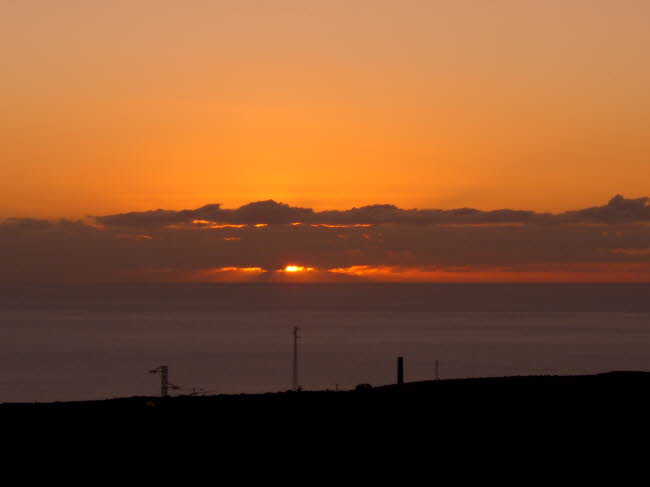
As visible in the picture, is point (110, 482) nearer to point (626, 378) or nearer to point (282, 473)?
point (282, 473)

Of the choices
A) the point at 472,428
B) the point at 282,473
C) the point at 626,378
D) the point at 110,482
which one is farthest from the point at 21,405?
the point at 626,378

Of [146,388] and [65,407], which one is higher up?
[65,407]

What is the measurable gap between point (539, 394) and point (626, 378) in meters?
3.86

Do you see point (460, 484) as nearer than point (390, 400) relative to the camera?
Yes

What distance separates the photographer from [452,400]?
2783cm

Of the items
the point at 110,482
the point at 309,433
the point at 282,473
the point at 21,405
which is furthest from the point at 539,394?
the point at 21,405

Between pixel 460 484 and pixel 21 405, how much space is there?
1452 cm

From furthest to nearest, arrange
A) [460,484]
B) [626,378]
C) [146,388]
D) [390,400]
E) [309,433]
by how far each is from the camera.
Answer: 1. [146,388]
2. [626,378]
3. [390,400]
4. [309,433]
5. [460,484]

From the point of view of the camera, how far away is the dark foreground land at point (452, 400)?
26.8 metres

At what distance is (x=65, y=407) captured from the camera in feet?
94.7

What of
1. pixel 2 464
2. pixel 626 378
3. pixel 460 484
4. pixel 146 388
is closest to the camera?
pixel 460 484

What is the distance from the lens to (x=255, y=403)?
94.1 ft

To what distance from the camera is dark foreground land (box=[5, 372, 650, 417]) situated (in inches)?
1054

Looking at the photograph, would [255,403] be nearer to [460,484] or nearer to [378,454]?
[378,454]
